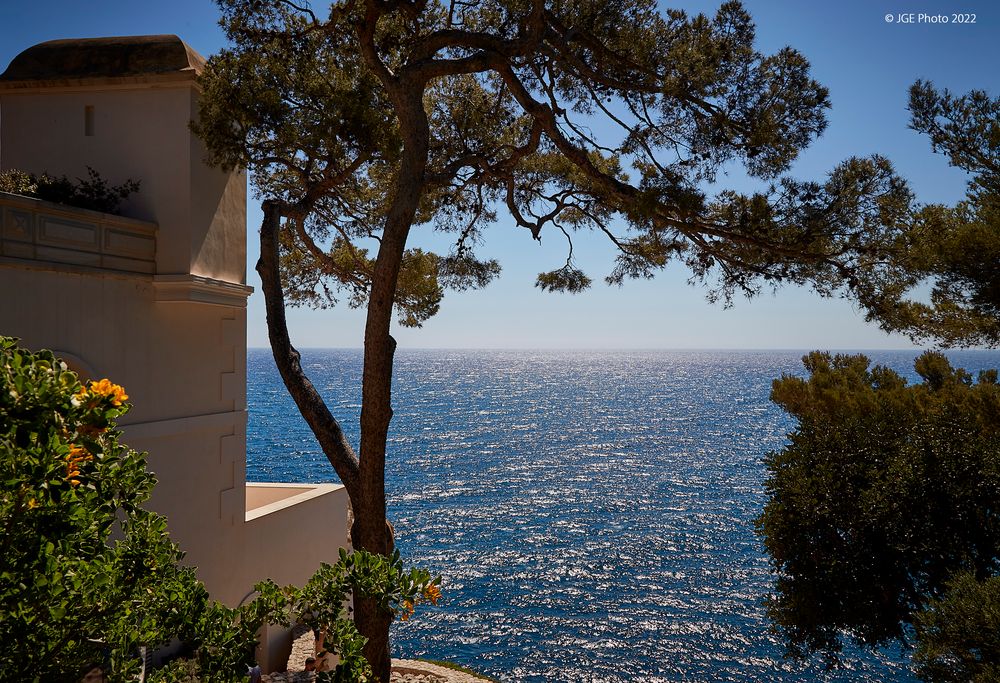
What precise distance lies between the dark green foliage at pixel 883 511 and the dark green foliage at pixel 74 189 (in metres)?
9.57

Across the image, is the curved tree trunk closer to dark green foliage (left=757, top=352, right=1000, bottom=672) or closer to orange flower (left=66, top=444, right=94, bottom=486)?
orange flower (left=66, top=444, right=94, bottom=486)

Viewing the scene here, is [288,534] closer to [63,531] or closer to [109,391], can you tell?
[109,391]

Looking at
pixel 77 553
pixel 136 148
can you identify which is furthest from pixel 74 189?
pixel 77 553

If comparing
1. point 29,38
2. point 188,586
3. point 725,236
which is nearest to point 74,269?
point 29,38

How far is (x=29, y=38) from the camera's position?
9.57 metres

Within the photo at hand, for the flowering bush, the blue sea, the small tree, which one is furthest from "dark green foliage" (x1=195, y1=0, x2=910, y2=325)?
the blue sea

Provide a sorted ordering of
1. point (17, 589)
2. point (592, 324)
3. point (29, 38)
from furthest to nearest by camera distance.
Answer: point (592, 324) → point (29, 38) → point (17, 589)

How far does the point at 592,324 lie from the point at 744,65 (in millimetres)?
155194

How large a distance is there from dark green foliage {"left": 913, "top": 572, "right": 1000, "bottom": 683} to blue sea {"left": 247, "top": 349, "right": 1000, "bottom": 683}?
9.03 metres

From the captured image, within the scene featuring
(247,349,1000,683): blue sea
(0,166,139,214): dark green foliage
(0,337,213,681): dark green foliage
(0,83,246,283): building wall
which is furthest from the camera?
(247,349,1000,683): blue sea

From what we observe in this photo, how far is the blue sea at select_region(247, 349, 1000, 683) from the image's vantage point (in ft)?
68.7

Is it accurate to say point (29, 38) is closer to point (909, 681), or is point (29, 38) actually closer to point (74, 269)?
point (74, 269)

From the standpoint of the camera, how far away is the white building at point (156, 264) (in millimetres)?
7613

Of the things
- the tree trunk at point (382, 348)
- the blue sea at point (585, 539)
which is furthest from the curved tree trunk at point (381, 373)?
the blue sea at point (585, 539)
